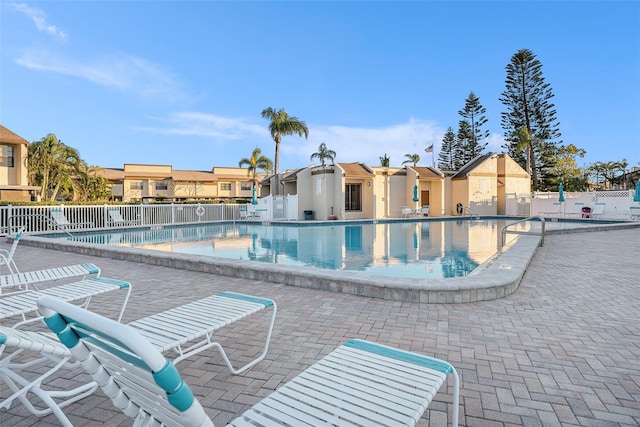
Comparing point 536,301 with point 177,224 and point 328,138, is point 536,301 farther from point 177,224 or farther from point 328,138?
point 328,138

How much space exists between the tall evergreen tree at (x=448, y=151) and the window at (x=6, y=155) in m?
36.3

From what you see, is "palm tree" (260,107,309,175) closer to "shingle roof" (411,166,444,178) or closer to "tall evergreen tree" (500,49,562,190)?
"shingle roof" (411,166,444,178)

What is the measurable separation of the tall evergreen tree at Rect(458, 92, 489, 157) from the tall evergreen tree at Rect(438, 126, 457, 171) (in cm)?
304

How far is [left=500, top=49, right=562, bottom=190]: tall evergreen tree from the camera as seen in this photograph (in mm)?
31853

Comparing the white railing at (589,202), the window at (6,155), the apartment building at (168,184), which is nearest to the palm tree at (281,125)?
the apartment building at (168,184)

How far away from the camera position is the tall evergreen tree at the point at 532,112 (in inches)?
1254

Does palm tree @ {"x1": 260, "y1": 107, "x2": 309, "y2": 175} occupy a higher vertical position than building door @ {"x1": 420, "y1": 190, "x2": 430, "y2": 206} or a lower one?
higher

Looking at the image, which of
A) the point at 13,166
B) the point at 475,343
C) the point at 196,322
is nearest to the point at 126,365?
the point at 196,322

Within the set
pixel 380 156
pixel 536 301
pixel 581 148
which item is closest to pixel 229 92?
pixel 380 156

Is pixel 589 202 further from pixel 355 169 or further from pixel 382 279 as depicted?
pixel 382 279

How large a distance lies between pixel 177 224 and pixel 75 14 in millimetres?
8499

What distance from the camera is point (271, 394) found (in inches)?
61.7

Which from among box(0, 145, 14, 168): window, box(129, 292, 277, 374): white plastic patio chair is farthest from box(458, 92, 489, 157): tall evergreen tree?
box(129, 292, 277, 374): white plastic patio chair

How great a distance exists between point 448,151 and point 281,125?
20909 mm
